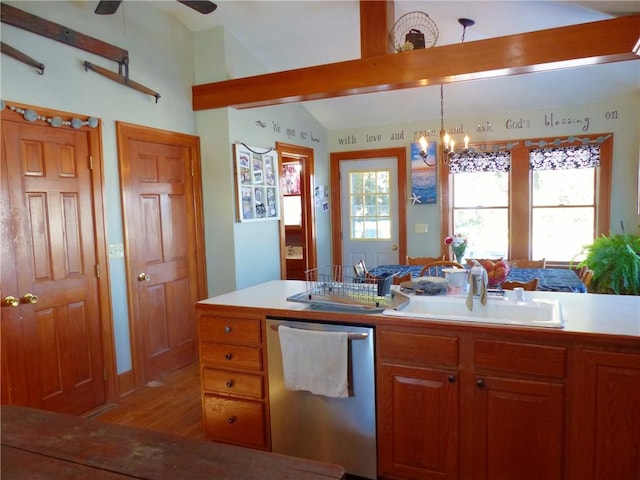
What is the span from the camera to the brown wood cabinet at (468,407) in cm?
178

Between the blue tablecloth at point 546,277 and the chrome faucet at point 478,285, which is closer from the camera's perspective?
the chrome faucet at point 478,285

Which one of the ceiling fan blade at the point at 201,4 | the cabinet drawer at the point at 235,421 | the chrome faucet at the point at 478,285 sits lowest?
the cabinet drawer at the point at 235,421

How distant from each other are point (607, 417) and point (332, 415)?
115cm

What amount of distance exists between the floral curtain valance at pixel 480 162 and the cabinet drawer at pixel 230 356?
3.67 meters

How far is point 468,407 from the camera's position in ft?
6.24

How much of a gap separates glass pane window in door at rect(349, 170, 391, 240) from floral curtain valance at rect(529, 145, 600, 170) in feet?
5.40

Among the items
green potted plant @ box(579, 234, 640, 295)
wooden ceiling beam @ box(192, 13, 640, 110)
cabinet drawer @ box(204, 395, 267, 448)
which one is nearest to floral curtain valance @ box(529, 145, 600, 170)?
green potted plant @ box(579, 234, 640, 295)

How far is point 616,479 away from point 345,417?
43.4 inches

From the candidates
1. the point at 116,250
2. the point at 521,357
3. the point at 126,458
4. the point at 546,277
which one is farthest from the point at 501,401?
the point at 116,250

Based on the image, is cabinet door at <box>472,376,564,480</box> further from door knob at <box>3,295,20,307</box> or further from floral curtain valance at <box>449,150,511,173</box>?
floral curtain valance at <box>449,150,511,173</box>

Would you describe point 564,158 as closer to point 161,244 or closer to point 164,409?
point 161,244

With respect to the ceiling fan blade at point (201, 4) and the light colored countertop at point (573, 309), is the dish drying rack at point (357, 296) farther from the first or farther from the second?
the ceiling fan blade at point (201, 4)

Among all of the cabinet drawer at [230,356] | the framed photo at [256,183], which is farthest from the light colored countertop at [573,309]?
the framed photo at [256,183]

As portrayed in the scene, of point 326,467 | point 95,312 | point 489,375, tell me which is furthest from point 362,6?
point 326,467
